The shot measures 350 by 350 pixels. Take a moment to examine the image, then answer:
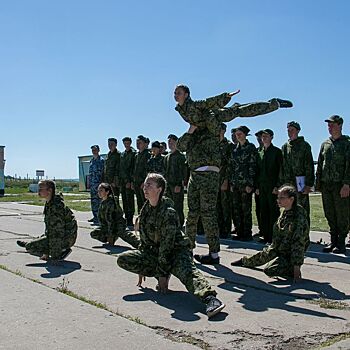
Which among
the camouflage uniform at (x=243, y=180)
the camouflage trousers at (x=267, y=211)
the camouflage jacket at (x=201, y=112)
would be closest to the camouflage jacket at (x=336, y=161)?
the camouflage trousers at (x=267, y=211)

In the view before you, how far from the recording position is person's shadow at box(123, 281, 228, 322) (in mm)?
4707

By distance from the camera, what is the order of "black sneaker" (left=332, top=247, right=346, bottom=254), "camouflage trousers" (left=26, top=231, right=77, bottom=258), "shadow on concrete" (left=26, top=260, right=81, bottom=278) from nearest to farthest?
"shadow on concrete" (left=26, top=260, right=81, bottom=278)
"camouflage trousers" (left=26, top=231, right=77, bottom=258)
"black sneaker" (left=332, top=247, right=346, bottom=254)

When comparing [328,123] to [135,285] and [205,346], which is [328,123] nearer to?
[135,285]

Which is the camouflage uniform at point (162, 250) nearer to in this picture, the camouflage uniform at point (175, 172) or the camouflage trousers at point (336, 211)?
the camouflage trousers at point (336, 211)

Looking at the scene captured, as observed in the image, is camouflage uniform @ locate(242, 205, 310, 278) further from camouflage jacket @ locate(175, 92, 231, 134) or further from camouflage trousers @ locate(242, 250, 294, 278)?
camouflage jacket @ locate(175, 92, 231, 134)

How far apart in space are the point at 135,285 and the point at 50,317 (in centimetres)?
148

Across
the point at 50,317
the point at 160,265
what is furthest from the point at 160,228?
the point at 50,317

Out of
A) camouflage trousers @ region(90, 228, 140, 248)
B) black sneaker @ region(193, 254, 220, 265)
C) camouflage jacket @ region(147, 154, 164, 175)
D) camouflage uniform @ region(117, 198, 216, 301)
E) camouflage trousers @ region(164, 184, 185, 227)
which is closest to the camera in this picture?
camouflage uniform @ region(117, 198, 216, 301)

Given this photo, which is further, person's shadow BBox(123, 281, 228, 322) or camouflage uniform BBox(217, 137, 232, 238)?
camouflage uniform BBox(217, 137, 232, 238)

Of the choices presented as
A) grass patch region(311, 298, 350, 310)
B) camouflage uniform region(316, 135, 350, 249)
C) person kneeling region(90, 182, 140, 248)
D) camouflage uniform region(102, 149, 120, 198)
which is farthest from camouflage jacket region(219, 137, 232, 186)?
grass patch region(311, 298, 350, 310)

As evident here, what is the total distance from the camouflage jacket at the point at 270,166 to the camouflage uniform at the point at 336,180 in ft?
3.09

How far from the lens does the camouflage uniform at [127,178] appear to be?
43.5 feet

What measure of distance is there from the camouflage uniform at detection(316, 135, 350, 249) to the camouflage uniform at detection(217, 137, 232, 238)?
2.20 meters

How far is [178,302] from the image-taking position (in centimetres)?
523
